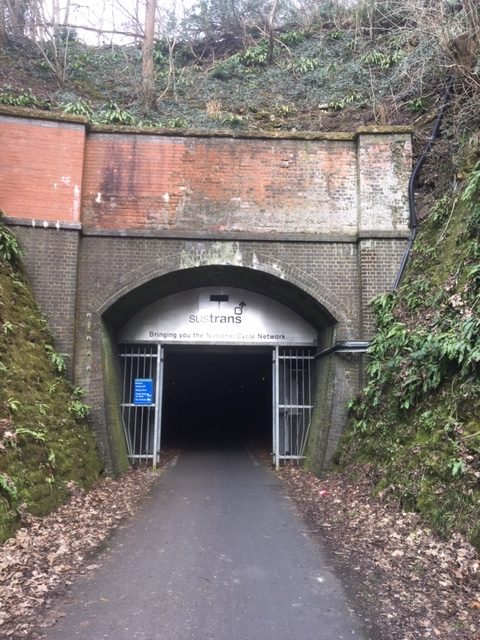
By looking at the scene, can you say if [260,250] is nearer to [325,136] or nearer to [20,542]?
[325,136]

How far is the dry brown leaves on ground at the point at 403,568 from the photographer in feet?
12.7

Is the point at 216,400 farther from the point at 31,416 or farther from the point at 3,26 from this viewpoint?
the point at 3,26

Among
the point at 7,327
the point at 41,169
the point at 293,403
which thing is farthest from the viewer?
the point at 293,403

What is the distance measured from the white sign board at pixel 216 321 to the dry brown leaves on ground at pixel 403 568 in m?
5.02

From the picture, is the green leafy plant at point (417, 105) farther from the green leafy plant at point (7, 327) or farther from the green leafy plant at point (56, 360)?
the green leafy plant at point (7, 327)

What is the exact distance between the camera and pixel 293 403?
1265 centimetres

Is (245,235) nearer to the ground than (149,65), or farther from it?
nearer to the ground

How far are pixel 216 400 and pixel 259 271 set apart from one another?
52.9 feet

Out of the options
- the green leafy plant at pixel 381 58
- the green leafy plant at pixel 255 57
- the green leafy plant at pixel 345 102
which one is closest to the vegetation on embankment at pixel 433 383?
the green leafy plant at pixel 345 102

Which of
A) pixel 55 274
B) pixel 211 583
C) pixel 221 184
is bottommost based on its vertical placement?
pixel 211 583

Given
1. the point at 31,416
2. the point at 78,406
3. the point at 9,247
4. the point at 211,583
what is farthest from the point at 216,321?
the point at 211,583

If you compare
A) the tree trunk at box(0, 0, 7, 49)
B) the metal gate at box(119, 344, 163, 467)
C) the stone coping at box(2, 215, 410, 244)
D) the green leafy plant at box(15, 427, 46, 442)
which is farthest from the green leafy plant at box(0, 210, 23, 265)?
the tree trunk at box(0, 0, 7, 49)

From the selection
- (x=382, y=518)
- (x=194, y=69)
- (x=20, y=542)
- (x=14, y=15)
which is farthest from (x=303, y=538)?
(x=14, y=15)

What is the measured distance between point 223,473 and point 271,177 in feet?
21.5
